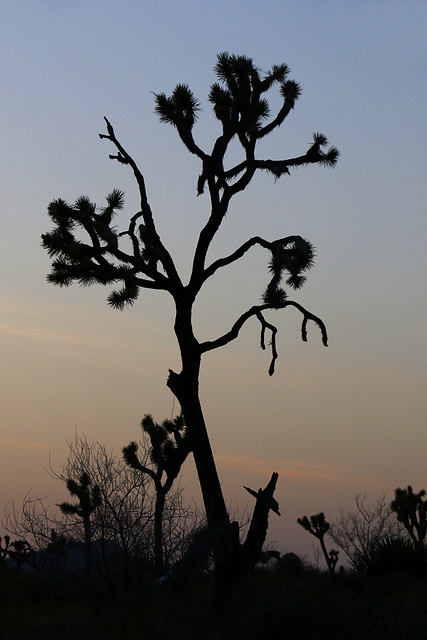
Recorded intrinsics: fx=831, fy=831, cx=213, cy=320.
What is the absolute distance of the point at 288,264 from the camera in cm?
1395

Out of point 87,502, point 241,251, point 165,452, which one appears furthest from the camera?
point 165,452

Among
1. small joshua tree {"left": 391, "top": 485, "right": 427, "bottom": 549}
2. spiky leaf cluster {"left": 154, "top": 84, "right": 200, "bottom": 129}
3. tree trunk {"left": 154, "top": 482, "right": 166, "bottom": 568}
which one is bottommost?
tree trunk {"left": 154, "top": 482, "right": 166, "bottom": 568}

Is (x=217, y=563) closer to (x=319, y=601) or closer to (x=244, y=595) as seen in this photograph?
(x=244, y=595)

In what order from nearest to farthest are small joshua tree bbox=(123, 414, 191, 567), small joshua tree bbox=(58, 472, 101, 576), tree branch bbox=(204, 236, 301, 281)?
1. small joshua tree bbox=(58, 472, 101, 576)
2. tree branch bbox=(204, 236, 301, 281)
3. small joshua tree bbox=(123, 414, 191, 567)

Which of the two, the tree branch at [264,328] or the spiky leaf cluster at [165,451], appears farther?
the spiky leaf cluster at [165,451]

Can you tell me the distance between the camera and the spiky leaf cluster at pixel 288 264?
45.6 feet

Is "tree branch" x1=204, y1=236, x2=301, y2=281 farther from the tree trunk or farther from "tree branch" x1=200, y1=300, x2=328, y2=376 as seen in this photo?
the tree trunk

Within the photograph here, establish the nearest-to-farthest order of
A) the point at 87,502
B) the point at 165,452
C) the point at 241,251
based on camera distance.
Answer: the point at 87,502 → the point at 241,251 → the point at 165,452

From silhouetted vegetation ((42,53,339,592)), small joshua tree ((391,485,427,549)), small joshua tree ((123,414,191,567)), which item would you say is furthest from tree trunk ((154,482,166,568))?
small joshua tree ((391,485,427,549))

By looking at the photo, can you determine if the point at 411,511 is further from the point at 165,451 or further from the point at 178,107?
the point at 178,107

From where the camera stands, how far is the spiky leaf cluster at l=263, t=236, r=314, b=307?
1391 cm

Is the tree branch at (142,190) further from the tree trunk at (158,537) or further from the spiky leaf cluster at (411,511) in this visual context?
the spiky leaf cluster at (411,511)

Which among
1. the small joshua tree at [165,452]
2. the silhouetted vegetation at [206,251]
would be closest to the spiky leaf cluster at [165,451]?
the small joshua tree at [165,452]

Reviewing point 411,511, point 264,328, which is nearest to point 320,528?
point 411,511
